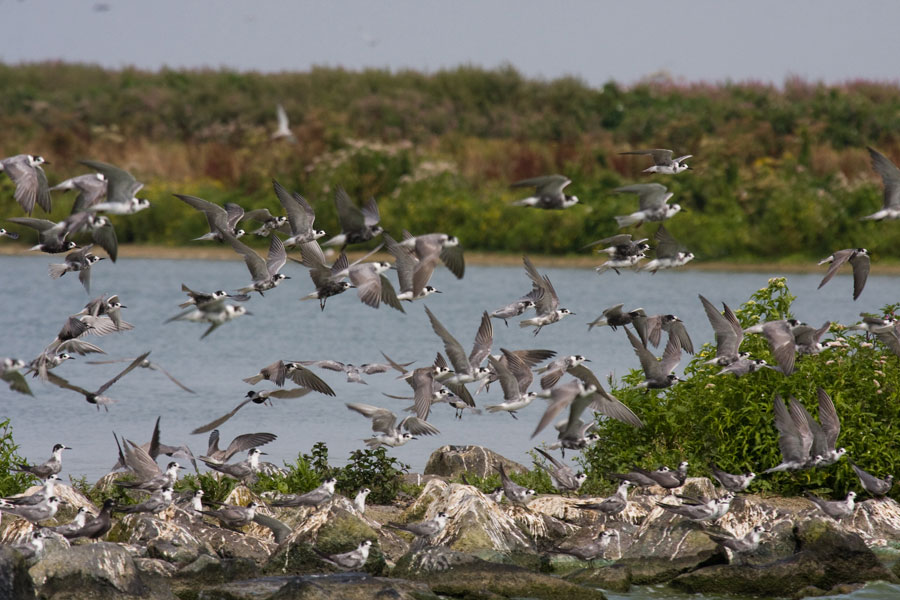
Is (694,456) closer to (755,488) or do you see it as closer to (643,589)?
(755,488)

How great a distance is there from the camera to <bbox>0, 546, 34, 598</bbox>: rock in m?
11.7

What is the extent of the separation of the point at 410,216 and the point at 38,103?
26046mm

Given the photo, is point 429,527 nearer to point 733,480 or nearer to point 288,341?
point 733,480

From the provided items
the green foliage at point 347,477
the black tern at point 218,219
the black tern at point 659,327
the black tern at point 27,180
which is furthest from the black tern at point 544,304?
the black tern at point 27,180

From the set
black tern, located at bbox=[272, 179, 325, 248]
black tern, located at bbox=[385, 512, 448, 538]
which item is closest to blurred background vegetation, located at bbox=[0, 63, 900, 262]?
black tern, located at bbox=[272, 179, 325, 248]

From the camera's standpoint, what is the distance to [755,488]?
53.6 ft

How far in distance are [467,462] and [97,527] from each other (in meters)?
5.14

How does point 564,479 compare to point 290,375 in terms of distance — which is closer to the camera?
point 564,479

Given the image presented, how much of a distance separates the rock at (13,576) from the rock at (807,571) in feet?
21.3

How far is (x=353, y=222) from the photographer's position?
14242mm

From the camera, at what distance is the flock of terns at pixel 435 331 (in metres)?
13.6

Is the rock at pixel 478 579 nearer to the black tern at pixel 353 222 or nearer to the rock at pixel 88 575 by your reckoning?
the rock at pixel 88 575

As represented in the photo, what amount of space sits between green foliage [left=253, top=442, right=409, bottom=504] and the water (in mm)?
2404

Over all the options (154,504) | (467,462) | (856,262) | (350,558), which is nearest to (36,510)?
(154,504)
